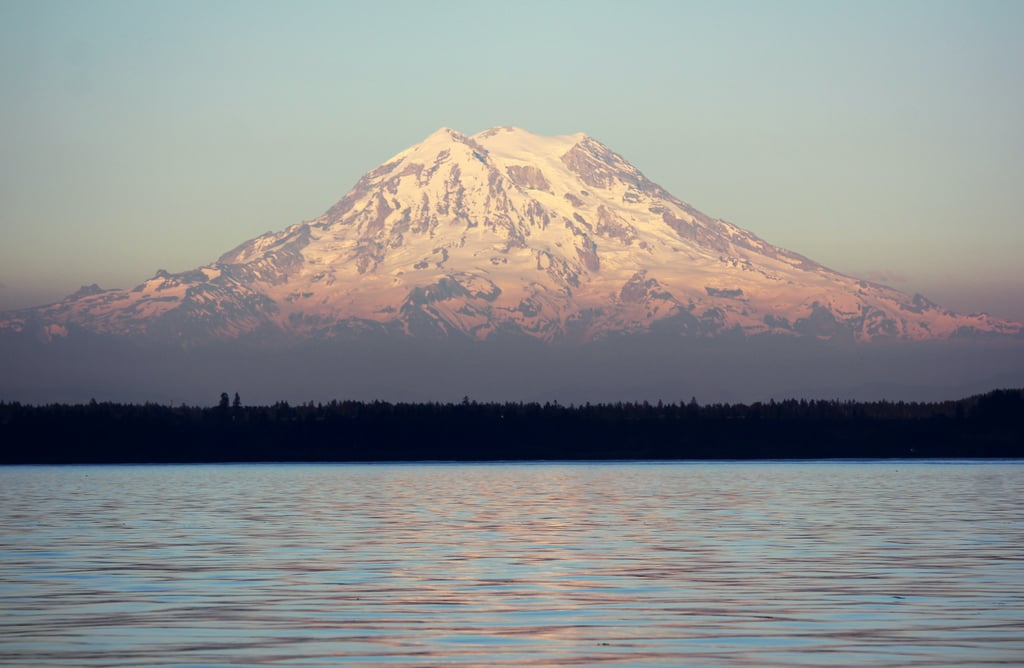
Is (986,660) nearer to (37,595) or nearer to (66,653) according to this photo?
(66,653)

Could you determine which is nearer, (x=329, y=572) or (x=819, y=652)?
(x=819, y=652)

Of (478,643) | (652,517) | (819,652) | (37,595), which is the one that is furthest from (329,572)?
(652,517)

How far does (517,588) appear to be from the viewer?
43031 mm

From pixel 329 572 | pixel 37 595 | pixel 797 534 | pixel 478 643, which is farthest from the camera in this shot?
pixel 797 534

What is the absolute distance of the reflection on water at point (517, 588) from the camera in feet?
103

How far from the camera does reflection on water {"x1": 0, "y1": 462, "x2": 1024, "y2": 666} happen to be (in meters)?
31.3

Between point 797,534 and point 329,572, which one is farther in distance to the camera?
point 797,534

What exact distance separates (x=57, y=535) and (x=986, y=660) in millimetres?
45660

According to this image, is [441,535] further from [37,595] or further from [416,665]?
[416,665]

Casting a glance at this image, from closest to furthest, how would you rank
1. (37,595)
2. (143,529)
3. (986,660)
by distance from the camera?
(986,660) < (37,595) < (143,529)

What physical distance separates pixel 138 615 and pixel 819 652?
52.4 feet

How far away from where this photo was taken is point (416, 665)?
2944 centimetres

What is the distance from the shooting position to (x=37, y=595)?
41062mm

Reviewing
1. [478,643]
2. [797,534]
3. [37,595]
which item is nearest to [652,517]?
[797,534]
